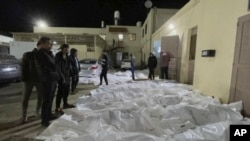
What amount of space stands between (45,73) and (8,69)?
18.7 ft

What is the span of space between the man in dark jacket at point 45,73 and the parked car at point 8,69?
5.33 metres

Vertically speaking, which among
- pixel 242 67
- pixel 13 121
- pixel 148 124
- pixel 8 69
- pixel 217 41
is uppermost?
pixel 217 41

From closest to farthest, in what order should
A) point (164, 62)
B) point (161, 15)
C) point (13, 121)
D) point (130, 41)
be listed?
point (13, 121) < point (164, 62) < point (161, 15) < point (130, 41)

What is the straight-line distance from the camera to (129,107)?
14.7ft

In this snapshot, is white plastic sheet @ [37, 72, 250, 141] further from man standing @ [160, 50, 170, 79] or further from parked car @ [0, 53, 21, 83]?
man standing @ [160, 50, 170, 79]

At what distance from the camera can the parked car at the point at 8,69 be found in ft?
26.9

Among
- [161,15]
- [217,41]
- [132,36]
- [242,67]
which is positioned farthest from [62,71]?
[132,36]

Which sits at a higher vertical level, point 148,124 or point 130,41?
point 130,41

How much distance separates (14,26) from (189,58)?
30141 mm

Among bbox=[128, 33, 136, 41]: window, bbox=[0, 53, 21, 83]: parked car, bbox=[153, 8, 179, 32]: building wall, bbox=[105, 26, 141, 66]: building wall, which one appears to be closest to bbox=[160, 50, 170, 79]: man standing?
bbox=[0, 53, 21, 83]: parked car

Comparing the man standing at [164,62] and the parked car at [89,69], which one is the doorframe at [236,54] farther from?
the parked car at [89,69]

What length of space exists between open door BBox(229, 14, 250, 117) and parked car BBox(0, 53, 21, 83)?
8.18 meters

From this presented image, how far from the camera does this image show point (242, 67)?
4297mm

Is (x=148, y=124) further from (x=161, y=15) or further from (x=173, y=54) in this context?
(x=161, y=15)
